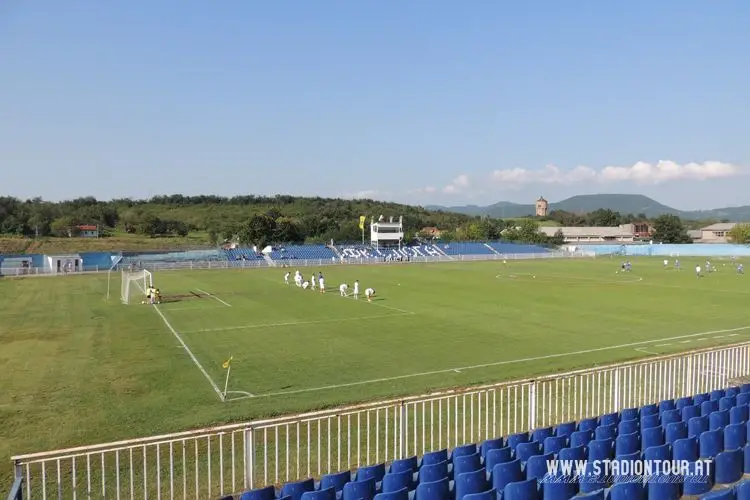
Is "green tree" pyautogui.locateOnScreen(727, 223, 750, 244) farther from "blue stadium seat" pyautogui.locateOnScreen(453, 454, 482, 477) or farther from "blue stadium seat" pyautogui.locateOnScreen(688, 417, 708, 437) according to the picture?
"blue stadium seat" pyautogui.locateOnScreen(453, 454, 482, 477)

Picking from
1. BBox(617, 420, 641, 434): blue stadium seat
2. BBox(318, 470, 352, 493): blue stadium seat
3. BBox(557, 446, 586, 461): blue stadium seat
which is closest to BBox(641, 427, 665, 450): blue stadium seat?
BBox(617, 420, 641, 434): blue stadium seat

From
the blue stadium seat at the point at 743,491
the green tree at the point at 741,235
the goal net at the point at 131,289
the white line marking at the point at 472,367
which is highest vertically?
the green tree at the point at 741,235

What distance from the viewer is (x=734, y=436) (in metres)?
8.30

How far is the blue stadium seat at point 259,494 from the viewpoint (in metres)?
6.16

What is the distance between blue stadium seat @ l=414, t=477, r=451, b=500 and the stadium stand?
0.03 feet

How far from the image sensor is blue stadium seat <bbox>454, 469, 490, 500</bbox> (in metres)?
6.63

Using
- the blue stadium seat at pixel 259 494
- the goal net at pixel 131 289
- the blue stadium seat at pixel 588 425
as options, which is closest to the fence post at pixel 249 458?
the blue stadium seat at pixel 259 494

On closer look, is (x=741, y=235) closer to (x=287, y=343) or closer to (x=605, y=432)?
(x=287, y=343)

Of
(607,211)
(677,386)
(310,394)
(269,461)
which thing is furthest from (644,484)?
(607,211)

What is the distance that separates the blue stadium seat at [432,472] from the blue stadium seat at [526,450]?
1.31m

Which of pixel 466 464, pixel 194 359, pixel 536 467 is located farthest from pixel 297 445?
pixel 194 359

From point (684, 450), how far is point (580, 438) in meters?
1.38

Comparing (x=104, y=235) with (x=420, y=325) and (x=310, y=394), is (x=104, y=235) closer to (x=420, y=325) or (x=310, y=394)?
(x=420, y=325)

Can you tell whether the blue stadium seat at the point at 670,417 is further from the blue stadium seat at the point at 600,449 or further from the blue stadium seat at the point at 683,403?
the blue stadium seat at the point at 600,449
